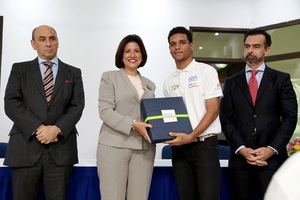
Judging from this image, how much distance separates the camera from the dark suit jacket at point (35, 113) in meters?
2.01

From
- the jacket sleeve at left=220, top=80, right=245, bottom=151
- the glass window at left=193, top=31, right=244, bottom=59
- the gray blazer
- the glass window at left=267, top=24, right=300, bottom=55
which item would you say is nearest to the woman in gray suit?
the gray blazer

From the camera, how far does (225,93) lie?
2350mm

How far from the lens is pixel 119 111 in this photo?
82.8 inches

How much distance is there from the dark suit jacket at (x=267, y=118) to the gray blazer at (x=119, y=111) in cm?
60

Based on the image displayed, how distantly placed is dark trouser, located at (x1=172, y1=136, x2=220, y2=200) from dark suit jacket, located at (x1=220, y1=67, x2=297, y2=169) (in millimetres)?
200

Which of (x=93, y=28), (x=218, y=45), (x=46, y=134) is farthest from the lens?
(x=218, y=45)

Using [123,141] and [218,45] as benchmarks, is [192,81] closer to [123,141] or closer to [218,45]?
[123,141]

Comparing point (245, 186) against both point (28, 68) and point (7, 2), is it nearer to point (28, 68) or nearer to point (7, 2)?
point (28, 68)

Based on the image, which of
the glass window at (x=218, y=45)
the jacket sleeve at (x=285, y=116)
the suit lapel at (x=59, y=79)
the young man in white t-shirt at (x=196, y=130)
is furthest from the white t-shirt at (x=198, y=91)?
the glass window at (x=218, y=45)

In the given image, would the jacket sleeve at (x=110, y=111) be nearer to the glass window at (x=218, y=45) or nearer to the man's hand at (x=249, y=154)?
the man's hand at (x=249, y=154)

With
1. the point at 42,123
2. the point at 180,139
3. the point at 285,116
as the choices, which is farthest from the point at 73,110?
the point at 285,116

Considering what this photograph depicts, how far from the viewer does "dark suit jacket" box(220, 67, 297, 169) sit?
83.3 inches

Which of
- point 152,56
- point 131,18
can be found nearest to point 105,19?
point 131,18

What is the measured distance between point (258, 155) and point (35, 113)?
1.37m
